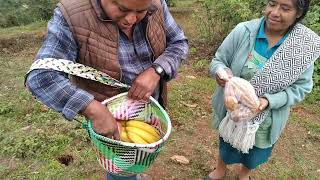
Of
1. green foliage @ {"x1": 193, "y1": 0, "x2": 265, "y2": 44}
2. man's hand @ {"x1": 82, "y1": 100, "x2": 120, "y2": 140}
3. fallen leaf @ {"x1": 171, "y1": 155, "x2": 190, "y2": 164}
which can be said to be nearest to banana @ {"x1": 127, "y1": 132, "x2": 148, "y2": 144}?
man's hand @ {"x1": 82, "y1": 100, "x2": 120, "y2": 140}

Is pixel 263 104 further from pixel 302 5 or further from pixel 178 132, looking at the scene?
pixel 178 132

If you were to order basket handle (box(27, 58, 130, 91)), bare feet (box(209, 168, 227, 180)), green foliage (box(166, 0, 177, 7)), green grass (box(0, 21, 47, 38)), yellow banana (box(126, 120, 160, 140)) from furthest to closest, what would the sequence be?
green foliage (box(166, 0, 177, 7))
green grass (box(0, 21, 47, 38))
bare feet (box(209, 168, 227, 180))
yellow banana (box(126, 120, 160, 140))
basket handle (box(27, 58, 130, 91))

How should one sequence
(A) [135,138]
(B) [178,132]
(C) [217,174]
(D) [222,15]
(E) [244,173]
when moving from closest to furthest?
(A) [135,138]
(E) [244,173]
(C) [217,174]
(B) [178,132]
(D) [222,15]

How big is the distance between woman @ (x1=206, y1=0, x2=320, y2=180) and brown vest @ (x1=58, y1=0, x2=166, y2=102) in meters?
0.73

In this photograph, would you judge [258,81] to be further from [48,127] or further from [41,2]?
[41,2]

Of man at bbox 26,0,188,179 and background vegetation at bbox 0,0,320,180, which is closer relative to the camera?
man at bbox 26,0,188,179

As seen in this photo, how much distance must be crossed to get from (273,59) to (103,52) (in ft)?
3.61

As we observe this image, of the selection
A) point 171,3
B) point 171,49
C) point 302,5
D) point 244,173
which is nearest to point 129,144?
point 171,49

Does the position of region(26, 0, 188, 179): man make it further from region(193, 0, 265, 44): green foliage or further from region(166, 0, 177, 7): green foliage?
region(166, 0, 177, 7): green foliage

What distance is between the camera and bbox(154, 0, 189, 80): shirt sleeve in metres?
1.93

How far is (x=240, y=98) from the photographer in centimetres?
225

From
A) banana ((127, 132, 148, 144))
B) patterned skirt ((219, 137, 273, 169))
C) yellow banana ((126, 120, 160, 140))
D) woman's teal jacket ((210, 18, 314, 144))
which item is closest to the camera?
banana ((127, 132, 148, 144))

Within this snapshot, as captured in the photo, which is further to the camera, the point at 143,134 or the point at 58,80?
the point at 143,134

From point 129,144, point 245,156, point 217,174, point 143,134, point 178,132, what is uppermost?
point 129,144
